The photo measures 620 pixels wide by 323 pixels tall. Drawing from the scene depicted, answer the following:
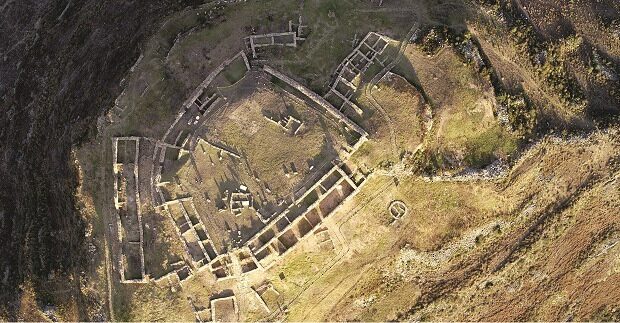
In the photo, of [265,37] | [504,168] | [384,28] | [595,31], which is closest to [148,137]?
[265,37]

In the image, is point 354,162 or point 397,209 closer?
point 354,162

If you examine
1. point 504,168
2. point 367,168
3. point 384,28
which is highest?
point 384,28

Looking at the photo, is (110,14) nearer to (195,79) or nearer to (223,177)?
(195,79)

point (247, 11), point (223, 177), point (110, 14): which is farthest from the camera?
point (110, 14)

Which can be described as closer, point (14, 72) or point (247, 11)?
point (247, 11)

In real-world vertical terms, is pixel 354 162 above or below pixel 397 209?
above

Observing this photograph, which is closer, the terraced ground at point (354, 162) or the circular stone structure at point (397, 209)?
the terraced ground at point (354, 162)

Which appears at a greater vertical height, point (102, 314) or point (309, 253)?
point (102, 314)

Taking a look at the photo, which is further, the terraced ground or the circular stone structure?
the circular stone structure
